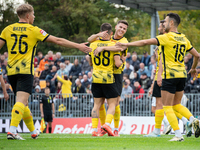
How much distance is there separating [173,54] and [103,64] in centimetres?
204

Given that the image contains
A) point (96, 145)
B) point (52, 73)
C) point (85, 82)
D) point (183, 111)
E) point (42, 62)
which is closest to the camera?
point (96, 145)

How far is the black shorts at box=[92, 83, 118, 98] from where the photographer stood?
9016 millimetres

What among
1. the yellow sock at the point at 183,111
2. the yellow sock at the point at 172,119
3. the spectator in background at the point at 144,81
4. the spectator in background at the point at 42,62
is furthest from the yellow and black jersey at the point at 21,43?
the spectator in background at the point at 42,62

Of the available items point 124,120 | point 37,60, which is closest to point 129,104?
point 124,120

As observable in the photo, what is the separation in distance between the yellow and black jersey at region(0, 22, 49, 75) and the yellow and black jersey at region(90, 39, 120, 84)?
6.19ft

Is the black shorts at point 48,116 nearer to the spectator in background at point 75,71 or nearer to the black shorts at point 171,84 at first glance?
the spectator in background at point 75,71

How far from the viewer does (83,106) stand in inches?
688

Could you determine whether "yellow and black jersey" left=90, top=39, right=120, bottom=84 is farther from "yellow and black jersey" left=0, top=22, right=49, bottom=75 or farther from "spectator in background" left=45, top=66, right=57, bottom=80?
"spectator in background" left=45, top=66, right=57, bottom=80

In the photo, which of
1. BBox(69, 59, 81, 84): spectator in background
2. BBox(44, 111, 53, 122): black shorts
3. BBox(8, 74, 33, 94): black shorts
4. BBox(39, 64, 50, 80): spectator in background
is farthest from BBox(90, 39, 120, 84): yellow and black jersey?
BBox(39, 64, 50, 80): spectator in background

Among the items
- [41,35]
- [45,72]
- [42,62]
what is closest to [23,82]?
[41,35]

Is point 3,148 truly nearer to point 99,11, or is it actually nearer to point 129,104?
point 129,104

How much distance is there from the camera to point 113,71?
30.8 ft

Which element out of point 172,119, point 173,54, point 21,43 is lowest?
point 172,119

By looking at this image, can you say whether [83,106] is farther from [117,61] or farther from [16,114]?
[16,114]
